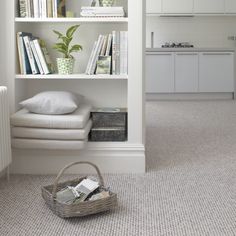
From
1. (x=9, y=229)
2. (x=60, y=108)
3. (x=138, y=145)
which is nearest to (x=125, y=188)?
(x=138, y=145)

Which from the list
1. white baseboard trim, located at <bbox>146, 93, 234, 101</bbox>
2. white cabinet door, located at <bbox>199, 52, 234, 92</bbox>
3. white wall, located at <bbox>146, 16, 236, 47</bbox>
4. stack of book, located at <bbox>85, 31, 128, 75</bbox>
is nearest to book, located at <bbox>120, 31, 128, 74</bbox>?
stack of book, located at <bbox>85, 31, 128, 75</bbox>

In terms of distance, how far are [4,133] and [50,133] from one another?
30 cm

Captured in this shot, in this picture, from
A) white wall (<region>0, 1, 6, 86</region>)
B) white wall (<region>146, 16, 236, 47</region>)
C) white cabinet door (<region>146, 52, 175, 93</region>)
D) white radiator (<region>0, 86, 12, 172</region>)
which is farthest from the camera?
white wall (<region>146, 16, 236, 47</region>)

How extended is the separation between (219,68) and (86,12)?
4882mm

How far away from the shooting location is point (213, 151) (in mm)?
3953

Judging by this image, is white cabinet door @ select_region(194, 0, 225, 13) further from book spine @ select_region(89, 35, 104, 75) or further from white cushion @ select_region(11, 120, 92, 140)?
white cushion @ select_region(11, 120, 92, 140)

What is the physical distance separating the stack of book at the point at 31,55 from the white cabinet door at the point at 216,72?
15.8 ft

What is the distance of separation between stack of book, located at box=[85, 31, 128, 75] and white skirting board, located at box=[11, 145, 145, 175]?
1.74 ft

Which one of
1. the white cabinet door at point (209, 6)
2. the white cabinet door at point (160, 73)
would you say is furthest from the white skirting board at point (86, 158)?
the white cabinet door at point (209, 6)

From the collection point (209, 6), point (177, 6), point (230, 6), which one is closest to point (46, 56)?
point (177, 6)

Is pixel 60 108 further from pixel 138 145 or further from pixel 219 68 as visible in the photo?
pixel 219 68

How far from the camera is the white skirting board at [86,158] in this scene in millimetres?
3256

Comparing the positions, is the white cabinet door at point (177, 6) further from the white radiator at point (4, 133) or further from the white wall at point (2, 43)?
the white radiator at point (4, 133)

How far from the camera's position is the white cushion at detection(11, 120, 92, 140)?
9.94 feet
